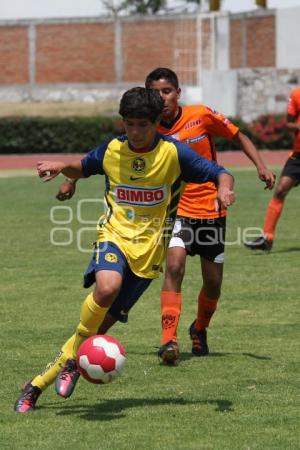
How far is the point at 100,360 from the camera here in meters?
6.61

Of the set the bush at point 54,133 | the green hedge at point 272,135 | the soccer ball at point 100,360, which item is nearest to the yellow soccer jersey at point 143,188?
the soccer ball at point 100,360

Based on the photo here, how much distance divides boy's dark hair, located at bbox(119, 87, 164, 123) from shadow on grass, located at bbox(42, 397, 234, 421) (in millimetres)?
1651

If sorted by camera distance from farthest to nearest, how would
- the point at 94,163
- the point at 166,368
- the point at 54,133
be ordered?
1. the point at 54,133
2. the point at 166,368
3. the point at 94,163

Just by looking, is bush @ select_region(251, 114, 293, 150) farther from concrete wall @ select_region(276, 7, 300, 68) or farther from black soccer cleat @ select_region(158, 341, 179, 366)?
black soccer cleat @ select_region(158, 341, 179, 366)

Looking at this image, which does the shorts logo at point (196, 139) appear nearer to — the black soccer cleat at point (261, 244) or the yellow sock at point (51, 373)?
the yellow sock at point (51, 373)

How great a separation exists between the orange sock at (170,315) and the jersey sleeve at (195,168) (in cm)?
149

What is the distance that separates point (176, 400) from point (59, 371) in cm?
74

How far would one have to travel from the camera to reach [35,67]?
56000 mm

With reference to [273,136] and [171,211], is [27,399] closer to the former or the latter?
[171,211]

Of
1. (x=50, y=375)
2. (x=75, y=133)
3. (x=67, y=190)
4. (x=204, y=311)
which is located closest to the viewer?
(x=50, y=375)

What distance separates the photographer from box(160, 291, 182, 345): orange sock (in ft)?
27.0

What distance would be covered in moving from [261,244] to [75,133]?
2496 centimetres

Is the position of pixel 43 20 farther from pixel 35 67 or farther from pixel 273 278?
pixel 273 278

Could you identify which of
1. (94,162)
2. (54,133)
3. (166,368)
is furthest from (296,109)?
(54,133)
